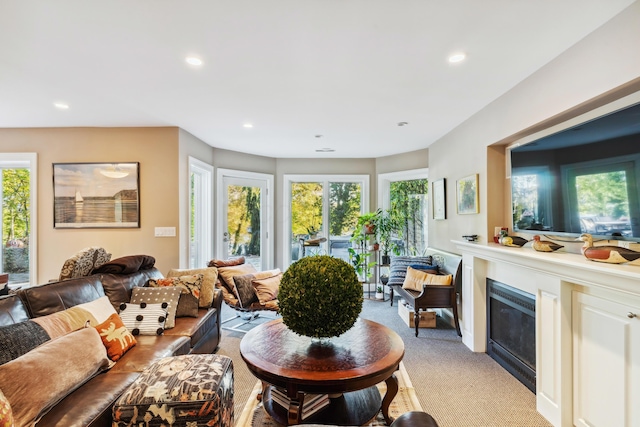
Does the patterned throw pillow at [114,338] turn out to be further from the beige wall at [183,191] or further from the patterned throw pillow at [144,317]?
the beige wall at [183,191]

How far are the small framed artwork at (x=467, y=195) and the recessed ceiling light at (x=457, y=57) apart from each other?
1416 millimetres

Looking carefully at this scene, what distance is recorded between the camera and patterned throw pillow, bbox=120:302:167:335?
2.42 metres

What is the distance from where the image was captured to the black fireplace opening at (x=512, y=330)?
8.02 feet

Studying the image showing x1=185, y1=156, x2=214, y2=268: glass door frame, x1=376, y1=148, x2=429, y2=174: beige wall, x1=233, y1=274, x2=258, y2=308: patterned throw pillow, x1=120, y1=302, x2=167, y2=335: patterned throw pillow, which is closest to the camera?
x1=120, y1=302, x2=167, y2=335: patterned throw pillow

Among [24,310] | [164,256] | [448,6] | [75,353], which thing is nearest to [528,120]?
[448,6]

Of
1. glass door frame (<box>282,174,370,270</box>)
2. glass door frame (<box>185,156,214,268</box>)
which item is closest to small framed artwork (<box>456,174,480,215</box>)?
glass door frame (<box>282,174,370,270</box>)

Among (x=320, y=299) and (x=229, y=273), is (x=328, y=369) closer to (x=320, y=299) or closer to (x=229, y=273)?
(x=320, y=299)

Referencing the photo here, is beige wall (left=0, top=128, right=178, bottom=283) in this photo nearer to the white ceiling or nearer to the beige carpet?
the white ceiling

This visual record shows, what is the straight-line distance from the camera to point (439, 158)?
14.6 feet

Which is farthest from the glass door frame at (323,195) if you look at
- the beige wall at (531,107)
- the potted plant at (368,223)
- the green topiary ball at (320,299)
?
the green topiary ball at (320,299)

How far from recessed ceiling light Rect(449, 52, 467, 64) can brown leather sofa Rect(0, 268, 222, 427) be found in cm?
277

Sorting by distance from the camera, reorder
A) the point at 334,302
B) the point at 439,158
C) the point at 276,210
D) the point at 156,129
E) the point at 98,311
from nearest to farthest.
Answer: the point at 334,302, the point at 98,311, the point at 156,129, the point at 439,158, the point at 276,210

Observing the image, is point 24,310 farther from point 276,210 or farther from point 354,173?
point 354,173

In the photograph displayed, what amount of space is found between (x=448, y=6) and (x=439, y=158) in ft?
9.80
